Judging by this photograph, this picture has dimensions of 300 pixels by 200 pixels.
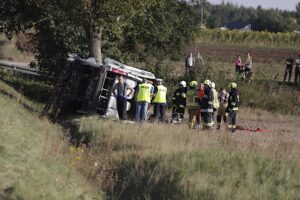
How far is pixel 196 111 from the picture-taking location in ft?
72.8

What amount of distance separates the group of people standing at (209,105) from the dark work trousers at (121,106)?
6.98 ft

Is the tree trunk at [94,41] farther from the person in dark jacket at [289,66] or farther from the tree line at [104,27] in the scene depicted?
the person in dark jacket at [289,66]

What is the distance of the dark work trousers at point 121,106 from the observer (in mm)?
22188

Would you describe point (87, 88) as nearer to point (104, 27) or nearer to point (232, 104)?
point (104, 27)

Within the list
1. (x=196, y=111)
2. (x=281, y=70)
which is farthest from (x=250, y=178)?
Result: (x=281, y=70)

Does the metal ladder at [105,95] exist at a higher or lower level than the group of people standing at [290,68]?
lower

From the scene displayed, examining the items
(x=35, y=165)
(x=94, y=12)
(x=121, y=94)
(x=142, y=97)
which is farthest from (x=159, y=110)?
(x=35, y=165)

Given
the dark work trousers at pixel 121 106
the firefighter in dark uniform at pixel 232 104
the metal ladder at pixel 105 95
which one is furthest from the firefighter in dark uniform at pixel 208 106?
the metal ladder at pixel 105 95

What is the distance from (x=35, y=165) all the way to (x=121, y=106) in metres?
10.3

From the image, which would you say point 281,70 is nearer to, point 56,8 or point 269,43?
point 56,8

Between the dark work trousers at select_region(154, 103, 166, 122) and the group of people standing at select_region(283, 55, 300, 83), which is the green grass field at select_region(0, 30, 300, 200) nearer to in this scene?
the dark work trousers at select_region(154, 103, 166, 122)

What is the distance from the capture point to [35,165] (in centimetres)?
1226

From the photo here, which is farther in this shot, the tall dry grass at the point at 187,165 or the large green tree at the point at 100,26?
the large green tree at the point at 100,26

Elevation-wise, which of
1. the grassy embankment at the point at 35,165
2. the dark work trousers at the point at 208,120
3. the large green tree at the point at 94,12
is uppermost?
the large green tree at the point at 94,12
